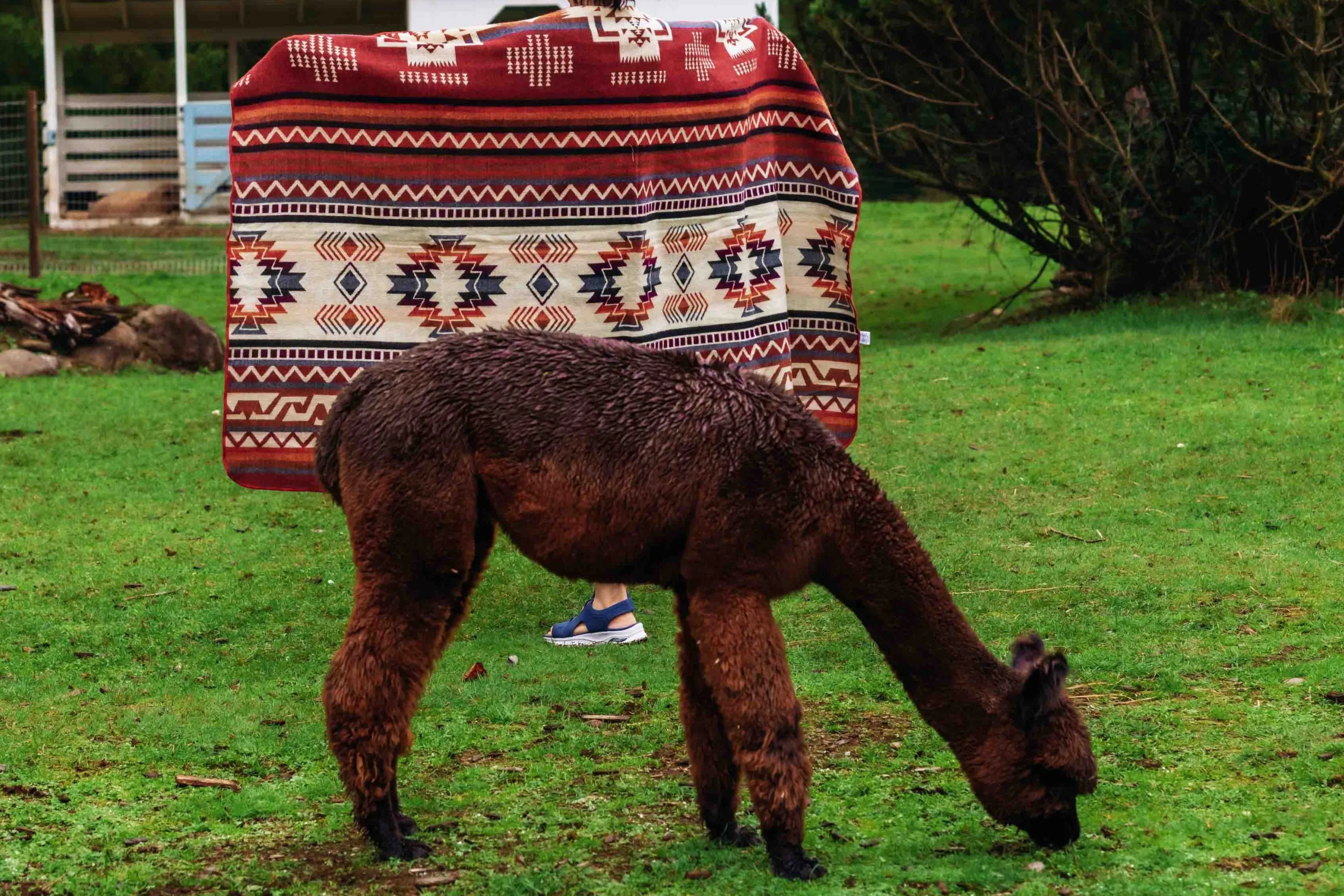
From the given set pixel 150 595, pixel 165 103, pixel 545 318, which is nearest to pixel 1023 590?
pixel 545 318

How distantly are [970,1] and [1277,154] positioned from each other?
2.97 meters

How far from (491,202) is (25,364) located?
813 centimetres

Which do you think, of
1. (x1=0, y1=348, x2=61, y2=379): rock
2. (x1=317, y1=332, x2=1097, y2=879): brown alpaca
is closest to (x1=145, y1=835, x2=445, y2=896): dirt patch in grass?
(x1=317, y1=332, x2=1097, y2=879): brown alpaca

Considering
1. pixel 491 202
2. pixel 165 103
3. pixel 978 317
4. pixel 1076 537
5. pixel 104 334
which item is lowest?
pixel 1076 537

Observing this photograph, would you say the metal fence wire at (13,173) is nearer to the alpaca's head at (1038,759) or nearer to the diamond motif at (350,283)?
the diamond motif at (350,283)

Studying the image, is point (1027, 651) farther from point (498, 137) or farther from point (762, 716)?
point (498, 137)

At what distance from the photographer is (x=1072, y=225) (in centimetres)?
1477

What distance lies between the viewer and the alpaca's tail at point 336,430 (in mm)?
4543

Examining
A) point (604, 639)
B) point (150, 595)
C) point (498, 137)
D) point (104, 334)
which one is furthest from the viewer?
point (104, 334)

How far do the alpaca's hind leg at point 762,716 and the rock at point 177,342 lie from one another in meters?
10.2

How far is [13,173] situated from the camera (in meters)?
20.9

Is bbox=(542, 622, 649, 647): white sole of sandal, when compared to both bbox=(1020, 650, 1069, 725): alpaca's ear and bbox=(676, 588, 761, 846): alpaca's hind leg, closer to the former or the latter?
bbox=(676, 588, 761, 846): alpaca's hind leg

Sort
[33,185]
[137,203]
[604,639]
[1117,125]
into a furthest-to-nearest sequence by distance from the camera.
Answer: [137,203] → [33,185] → [1117,125] → [604,639]

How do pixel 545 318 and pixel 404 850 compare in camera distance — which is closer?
pixel 404 850
